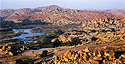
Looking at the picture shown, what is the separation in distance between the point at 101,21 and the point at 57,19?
181 ft

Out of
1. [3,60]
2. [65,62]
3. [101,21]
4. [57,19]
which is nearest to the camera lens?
[65,62]

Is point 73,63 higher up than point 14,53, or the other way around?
point 73,63

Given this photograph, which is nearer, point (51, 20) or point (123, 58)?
point (123, 58)

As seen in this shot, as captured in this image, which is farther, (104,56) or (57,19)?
(57,19)

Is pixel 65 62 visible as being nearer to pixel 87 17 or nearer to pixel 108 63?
pixel 108 63

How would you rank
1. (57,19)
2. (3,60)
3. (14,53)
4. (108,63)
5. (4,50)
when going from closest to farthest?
(108,63) → (3,60) → (14,53) → (4,50) → (57,19)

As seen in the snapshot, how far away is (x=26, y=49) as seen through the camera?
4397 centimetres

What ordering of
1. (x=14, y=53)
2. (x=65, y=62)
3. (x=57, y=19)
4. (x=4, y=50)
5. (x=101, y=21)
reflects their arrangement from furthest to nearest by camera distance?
(x=57, y=19) < (x=101, y=21) < (x=4, y=50) < (x=14, y=53) < (x=65, y=62)

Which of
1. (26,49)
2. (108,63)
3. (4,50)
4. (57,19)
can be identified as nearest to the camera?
(108,63)

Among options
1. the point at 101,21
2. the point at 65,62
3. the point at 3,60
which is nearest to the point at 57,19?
the point at 101,21

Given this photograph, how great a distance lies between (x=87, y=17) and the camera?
497 ft

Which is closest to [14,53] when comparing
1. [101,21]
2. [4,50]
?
[4,50]

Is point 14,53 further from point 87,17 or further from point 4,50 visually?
point 87,17

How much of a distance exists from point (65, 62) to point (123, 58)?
824cm
